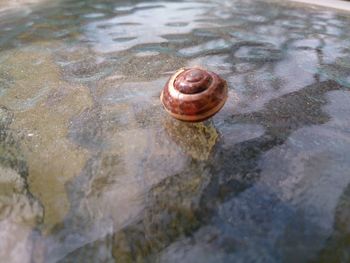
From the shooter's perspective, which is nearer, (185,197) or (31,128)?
(185,197)

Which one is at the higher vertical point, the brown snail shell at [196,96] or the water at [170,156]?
the brown snail shell at [196,96]

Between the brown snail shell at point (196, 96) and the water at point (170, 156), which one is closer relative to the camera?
the water at point (170, 156)

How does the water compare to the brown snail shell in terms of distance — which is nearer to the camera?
the water

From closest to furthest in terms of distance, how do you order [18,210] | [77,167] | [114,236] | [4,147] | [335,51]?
1. [114,236]
2. [18,210]
3. [77,167]
4. [4,147]
5. [335,51]

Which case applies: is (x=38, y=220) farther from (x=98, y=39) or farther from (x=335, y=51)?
(x=335, y=51)

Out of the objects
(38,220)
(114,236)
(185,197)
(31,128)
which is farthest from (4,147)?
(185,197)
